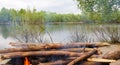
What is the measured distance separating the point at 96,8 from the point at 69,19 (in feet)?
4.87

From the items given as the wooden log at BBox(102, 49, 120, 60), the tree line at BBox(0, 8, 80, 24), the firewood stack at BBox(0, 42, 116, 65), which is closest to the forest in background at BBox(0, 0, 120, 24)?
the tree line at BBox(0, 8, 80, 24)

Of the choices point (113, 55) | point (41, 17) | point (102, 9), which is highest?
point (102, 9)

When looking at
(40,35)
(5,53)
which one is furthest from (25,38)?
(5,53)

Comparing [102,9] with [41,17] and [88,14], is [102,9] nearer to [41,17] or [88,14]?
[88,14]

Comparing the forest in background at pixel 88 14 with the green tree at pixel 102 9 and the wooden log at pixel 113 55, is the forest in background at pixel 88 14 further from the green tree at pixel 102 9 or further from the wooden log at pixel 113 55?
the wooden log at pixel 113 55

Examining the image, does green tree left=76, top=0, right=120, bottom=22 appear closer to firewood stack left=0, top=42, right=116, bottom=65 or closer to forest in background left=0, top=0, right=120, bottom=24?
forest in background left=0, top=0, right=120, bottom=24

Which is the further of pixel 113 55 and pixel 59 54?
pixel 59 54

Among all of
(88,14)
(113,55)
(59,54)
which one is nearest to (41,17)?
(88,14)

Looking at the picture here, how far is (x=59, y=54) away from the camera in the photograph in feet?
20.9

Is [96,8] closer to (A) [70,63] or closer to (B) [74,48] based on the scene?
(B) [74,48]

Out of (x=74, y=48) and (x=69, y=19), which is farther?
(x=69, y=19)

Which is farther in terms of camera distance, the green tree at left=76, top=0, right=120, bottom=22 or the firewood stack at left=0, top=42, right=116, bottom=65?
the green tree at left=76, top=0, right=120, bottom=22

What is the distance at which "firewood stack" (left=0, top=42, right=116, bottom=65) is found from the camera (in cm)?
614

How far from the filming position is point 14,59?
685cm
